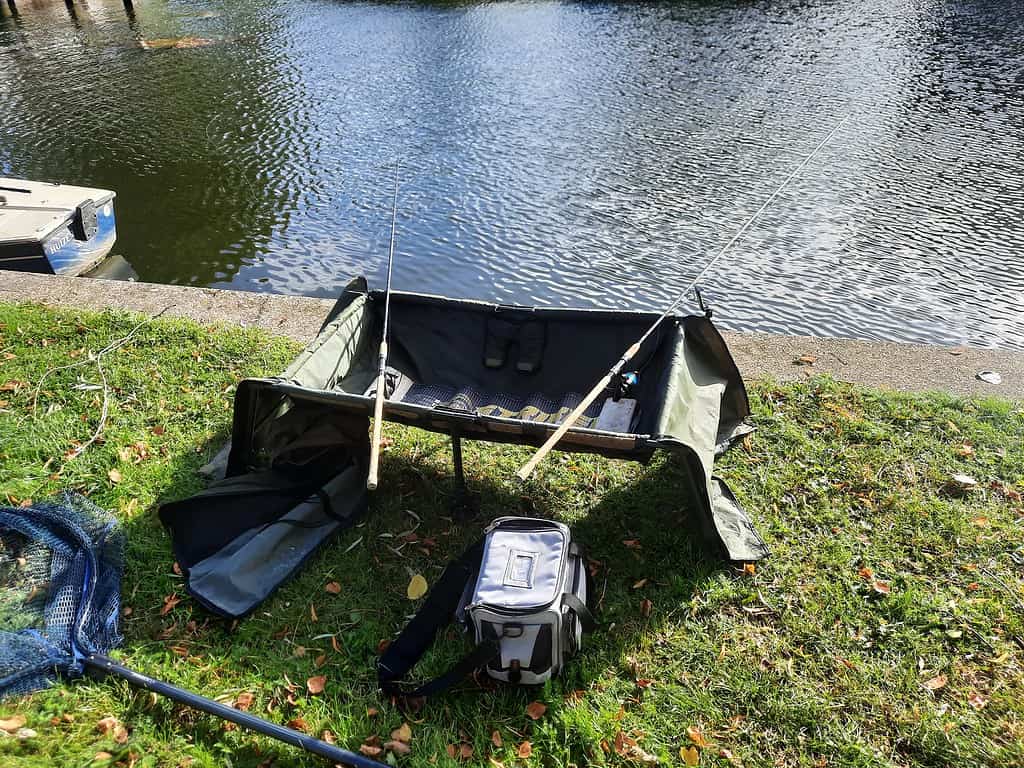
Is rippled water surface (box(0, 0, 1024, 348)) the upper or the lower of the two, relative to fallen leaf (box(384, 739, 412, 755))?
lower

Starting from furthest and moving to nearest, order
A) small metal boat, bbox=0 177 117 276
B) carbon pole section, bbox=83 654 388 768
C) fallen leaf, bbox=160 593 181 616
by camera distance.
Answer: small metal boat, bbox=0 177 117 276 → fallen leaf, bbox=160 593 181 616 → carbon pole section, bbox=83 654 388 768

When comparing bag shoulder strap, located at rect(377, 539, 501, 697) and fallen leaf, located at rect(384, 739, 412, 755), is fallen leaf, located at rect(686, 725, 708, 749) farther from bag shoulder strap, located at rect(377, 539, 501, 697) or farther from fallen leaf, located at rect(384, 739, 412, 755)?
fallen leaf, located at rect(384, 739, 412, 755)

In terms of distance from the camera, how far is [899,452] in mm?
4297

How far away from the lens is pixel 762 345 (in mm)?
5531

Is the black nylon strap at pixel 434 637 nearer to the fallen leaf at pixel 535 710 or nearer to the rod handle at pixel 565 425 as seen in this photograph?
the fallen leaf at pixel 535 710

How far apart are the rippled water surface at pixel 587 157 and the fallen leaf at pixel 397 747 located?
5.63 m

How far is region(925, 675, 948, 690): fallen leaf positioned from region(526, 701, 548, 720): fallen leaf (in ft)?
5.03

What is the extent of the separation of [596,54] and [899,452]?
14.7m

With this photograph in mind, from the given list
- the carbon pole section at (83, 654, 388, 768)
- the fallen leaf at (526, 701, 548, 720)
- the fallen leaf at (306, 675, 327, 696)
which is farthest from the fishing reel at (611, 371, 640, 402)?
the carbon pole section at (83, 654, 388, 768)

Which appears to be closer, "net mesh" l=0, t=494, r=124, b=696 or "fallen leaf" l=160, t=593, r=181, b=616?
"net mesh" l=0, t=494, r=124, b=696

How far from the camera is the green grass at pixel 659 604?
9.63 feet

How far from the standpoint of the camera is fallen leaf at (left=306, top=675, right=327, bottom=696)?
314 cm

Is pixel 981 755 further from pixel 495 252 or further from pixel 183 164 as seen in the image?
pixel 183 164

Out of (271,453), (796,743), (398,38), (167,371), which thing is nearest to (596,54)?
(398,38)
